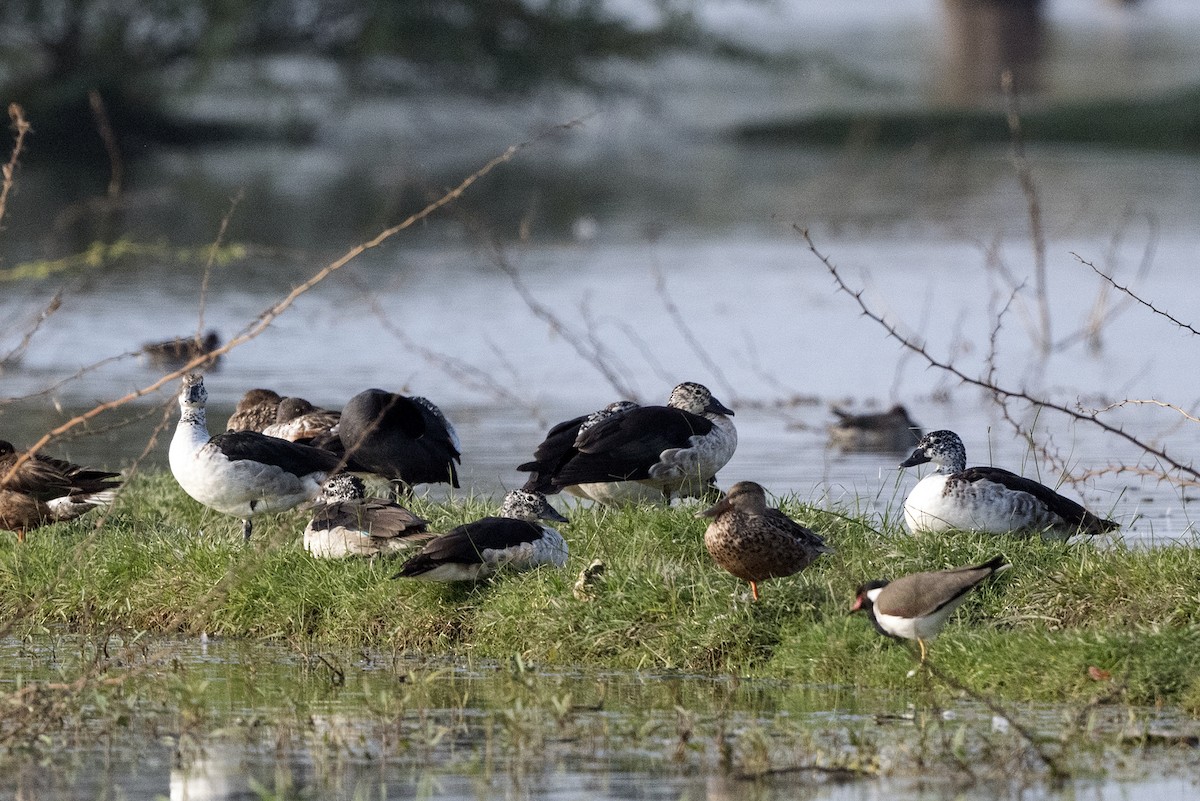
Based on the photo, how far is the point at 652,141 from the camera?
61.3 m

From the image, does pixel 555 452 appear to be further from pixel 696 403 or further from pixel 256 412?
pixel 256 412

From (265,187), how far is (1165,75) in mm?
44674

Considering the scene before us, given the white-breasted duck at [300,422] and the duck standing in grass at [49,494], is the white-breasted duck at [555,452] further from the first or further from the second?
the duck standing in grass at [49,494]

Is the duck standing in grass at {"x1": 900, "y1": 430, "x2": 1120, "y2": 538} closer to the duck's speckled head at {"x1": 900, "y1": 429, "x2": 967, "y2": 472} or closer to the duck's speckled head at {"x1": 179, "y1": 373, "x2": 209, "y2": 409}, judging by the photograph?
the duck's speckled head at {"x1": 900, "y1": 429, "x2": 967, "y2": 472}

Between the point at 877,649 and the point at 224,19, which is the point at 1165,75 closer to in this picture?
the point at 224,19

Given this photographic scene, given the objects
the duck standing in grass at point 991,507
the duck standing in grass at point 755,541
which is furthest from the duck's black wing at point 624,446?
the duck standing in grass at point 755,541

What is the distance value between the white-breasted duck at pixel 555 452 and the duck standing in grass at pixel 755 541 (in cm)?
175

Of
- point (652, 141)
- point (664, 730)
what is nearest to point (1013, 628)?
point (664, 730)

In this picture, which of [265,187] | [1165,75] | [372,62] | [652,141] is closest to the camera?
[265,187]

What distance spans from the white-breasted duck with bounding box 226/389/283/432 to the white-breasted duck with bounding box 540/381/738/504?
294 cm

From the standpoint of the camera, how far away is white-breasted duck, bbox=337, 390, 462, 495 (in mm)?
10695

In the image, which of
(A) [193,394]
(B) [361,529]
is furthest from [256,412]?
(B) [361,529]

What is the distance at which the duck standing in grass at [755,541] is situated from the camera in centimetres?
802

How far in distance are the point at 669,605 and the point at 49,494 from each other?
11.6 ft
